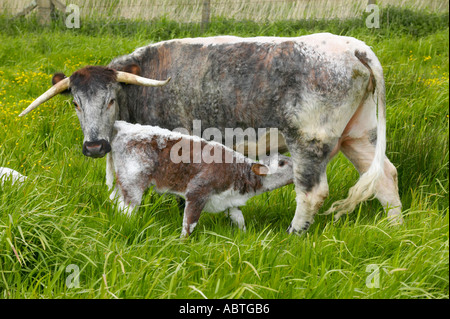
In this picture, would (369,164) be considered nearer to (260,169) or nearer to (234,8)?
(260,169)

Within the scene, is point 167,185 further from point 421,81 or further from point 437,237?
point 421,81

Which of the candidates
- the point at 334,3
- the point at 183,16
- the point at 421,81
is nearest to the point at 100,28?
the point at 183,16

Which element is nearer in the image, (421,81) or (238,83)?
(238,83)

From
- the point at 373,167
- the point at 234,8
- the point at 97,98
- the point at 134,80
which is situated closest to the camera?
the point at 373,167

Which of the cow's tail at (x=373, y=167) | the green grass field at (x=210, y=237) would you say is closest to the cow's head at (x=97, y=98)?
the green grass field at (x=210, y=237)

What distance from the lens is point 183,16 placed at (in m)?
11.2

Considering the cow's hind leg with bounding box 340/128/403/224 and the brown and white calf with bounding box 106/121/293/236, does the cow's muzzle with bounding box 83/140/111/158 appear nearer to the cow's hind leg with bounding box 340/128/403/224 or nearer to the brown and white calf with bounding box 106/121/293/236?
the brown and white calf with bounding box 106/121/293/236

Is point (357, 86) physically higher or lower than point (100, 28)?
higher

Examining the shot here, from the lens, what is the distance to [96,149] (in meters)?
4.81

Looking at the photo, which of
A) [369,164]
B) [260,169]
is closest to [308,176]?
[260,169]

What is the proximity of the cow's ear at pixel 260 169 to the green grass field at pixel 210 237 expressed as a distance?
431 millimetres

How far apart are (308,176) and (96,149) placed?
1780 millimetres

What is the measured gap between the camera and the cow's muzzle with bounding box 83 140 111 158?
4812mm
